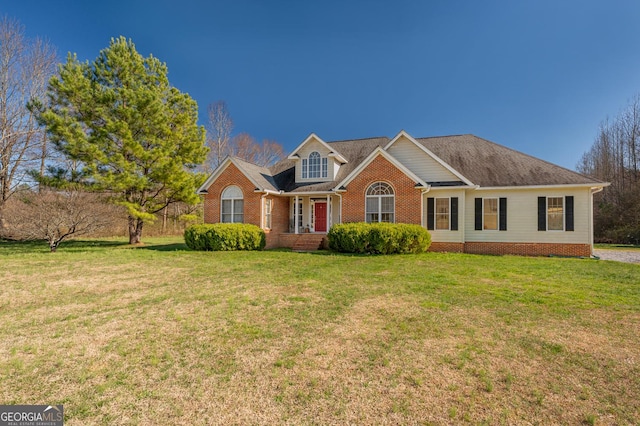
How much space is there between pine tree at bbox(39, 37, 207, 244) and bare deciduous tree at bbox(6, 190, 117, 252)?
2.76 m

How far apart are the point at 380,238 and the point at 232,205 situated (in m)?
9.19

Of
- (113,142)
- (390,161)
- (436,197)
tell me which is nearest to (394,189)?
(390,161)

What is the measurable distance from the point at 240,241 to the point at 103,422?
13.8m

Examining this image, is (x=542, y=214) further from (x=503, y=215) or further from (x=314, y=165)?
(x=314, y=165)

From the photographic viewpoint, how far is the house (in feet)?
50.3

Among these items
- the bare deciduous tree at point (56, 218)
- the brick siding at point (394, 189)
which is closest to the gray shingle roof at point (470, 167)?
the brick siding at point (394, 189)

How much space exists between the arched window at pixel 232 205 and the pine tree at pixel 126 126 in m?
3.73

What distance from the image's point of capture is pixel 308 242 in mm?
17141

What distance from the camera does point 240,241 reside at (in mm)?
16297

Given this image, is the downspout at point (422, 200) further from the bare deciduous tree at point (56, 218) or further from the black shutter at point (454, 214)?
the bare deciduous tree at point (56, 218)

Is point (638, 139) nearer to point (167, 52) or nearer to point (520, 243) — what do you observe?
point (520, 243)

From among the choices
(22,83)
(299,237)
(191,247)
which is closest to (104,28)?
(22,83)

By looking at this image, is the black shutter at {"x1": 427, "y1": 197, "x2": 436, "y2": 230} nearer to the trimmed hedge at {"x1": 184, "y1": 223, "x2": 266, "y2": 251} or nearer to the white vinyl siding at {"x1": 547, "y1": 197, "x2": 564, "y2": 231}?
the white vinyl siding at {"x1": 547, "y1": 197, "x2": 564, "y2": 231}

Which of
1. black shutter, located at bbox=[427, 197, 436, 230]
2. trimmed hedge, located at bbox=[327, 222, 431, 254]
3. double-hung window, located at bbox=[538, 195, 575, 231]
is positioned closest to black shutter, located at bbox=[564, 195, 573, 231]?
double-hung window, located at bbox=[538, 195, 575, 231]
